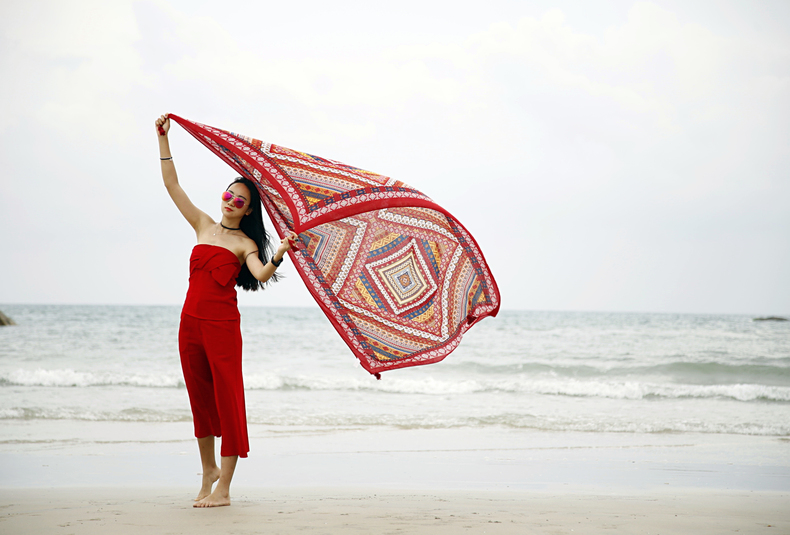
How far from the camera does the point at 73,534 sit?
121 inches

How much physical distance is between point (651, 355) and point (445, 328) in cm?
1240

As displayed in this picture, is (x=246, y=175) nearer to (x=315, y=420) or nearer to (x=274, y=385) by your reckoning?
(x=315, y=420)

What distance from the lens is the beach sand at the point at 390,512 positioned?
323 cm

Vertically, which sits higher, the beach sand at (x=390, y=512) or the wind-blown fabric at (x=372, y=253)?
the wind-blown fabric at (x=372, y=253)

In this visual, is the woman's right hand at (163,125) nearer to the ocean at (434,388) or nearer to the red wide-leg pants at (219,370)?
the red wide-leg pants at (219,370)

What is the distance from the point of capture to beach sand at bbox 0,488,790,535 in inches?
127

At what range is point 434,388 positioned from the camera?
33.9ft

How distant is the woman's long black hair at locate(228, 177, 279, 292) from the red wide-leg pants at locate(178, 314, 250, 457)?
0.25 m

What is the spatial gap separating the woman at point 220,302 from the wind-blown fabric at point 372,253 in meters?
0.17

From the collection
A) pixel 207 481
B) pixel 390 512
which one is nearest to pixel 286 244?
pixel 207 481

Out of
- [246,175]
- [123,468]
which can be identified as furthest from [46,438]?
[246,175]

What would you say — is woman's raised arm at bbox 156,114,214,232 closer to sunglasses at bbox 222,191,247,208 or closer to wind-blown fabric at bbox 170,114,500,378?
wind-blown fabric at bbox 170,114,500,378

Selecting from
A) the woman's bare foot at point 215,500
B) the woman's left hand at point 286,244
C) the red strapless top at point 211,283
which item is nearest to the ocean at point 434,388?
the woman's bare foot at point 215,500

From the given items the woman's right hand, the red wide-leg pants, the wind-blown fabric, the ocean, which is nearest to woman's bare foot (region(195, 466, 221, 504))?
the red wide-leg pants
